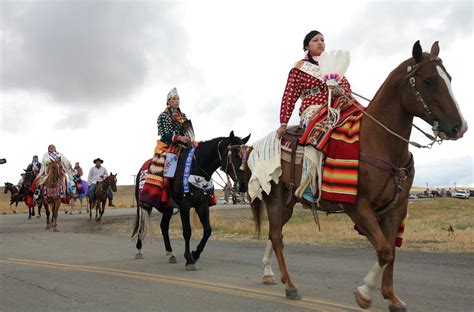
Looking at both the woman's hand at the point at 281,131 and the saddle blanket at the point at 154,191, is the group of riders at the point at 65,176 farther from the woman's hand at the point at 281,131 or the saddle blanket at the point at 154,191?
the woman's hand at the point at 281,131

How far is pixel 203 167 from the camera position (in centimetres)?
1003

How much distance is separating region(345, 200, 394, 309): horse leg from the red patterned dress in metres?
1.97

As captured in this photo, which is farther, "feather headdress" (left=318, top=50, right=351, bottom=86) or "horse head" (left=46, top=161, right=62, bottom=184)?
"horse head" (left=46, top=161, right=62, bottom=184)

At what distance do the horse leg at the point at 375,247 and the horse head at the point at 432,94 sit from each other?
1142mm

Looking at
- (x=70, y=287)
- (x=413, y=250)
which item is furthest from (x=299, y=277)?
(x=413, y=250)

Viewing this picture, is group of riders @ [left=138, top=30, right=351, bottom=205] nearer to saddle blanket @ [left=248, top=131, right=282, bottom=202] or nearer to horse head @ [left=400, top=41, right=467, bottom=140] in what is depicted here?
saddle blanket @ [left=248, top=131, right=282, bottom=202]

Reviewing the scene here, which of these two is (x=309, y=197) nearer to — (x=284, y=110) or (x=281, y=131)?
(x=281, y=131)

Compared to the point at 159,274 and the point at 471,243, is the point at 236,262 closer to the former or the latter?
the point at 159,274

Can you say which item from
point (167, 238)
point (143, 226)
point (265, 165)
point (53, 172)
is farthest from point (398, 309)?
point (53, 172)

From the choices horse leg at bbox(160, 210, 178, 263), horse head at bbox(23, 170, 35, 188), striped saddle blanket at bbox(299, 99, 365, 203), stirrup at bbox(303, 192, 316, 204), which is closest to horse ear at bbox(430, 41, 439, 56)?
striped saddle blanket at bbox(299, 99, 365, 203)

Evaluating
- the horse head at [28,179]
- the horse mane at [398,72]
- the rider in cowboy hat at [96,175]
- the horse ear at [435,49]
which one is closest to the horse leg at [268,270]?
the horse mane at [398,72]

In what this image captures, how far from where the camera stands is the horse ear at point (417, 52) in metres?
5.46

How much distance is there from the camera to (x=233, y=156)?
9297mm

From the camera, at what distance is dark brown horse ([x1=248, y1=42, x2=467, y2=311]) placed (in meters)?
5.34
